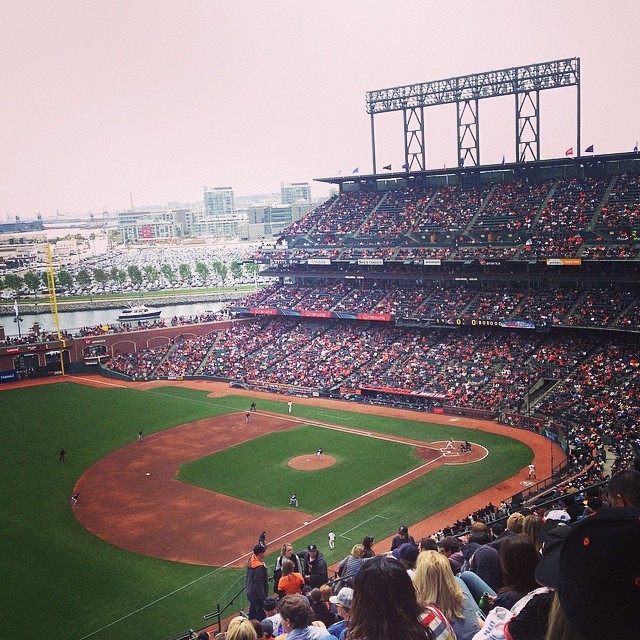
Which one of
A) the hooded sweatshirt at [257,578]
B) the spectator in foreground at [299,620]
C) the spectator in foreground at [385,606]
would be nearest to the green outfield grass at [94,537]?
the hooded sweatshirt at [257,578]

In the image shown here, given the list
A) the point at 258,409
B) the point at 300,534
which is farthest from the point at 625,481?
the point at 258,409

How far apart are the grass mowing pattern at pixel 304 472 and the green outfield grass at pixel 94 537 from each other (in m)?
0.35

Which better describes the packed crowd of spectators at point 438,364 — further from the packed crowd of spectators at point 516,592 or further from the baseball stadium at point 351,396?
the packed crowd of spectators at point 516,592

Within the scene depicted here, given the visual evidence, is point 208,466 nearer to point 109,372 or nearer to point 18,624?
point 18,624

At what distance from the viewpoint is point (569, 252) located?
52625 millimetres

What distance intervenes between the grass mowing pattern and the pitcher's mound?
358 mm

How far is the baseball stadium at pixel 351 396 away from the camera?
95.9 ft

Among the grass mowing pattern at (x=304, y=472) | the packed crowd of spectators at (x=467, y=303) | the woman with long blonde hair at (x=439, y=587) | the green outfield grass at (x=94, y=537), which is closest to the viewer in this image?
the woman with long blonde hair at (x=439, y=587)

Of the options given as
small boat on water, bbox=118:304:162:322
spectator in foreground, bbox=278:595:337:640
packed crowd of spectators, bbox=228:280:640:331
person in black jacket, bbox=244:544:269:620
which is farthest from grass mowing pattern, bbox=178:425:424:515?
small boat on water, bbox=118:304:162:322

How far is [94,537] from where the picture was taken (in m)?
31.6

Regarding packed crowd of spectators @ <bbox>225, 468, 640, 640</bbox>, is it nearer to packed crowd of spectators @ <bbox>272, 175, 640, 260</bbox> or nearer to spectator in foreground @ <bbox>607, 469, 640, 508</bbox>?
spectator in foreground @ <bbox>607, 469, 640, 508</bbox>

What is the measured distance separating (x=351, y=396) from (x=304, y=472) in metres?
16.3

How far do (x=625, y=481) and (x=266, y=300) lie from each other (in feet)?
227

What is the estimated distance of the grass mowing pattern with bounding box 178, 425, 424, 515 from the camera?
35.1 m
